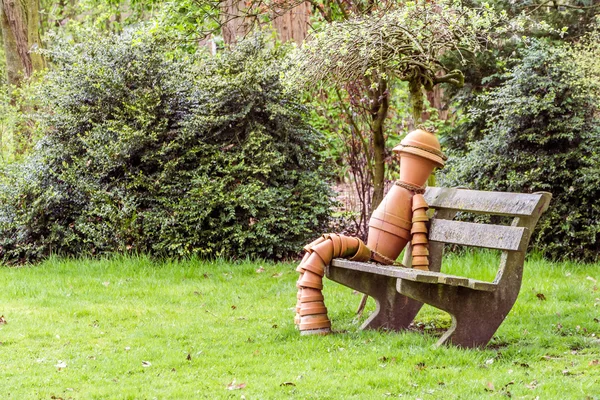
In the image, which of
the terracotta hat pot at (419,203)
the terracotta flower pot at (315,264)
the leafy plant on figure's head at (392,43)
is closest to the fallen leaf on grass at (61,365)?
the terracotta flower pot at (315,264)

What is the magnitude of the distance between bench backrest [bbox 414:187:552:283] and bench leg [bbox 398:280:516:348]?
172 millimetres

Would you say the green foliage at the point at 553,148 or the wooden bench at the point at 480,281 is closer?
the wooden bench at the point at 480,281

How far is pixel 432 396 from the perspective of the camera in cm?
423

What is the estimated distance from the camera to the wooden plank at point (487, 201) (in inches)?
196

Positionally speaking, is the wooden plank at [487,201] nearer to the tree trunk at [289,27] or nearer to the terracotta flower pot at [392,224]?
the terracotta flower pot at [392,224]

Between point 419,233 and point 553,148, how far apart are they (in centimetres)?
357

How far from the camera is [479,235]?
517cm

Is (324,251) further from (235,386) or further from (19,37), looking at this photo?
(19,37)

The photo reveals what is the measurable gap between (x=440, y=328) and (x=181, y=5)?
650 centimetres

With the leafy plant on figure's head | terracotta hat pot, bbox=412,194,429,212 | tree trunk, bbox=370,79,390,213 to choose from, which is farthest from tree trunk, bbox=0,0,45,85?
terracotta hat pot, bbox=412,194,429,212

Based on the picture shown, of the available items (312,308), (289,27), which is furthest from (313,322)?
(289,27)

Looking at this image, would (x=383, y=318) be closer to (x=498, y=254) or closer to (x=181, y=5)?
(x=498, y=254)

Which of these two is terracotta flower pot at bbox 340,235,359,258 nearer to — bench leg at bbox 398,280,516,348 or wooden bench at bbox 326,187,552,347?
wooden bench at bbox 326,187,552,347

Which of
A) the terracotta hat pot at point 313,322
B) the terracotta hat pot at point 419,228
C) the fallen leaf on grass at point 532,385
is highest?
the terracotta hat pot at point 419,228
